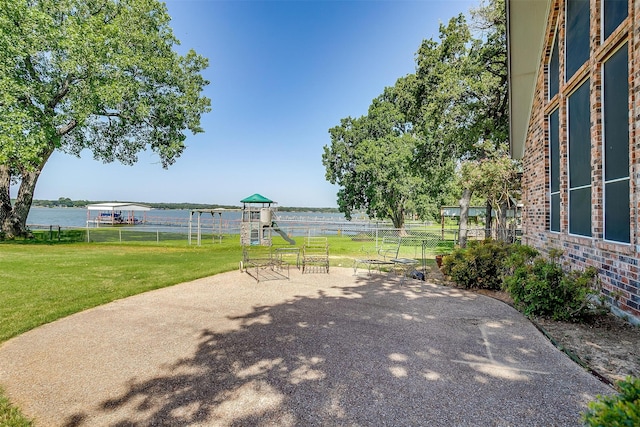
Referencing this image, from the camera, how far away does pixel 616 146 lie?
14.5 ft

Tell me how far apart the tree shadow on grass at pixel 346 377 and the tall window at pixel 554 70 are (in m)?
5.41

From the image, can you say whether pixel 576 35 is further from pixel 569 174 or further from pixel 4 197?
pixel 4 197

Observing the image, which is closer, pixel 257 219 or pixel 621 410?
pixel 621 410

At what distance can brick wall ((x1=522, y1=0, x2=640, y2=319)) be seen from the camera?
12.8ft

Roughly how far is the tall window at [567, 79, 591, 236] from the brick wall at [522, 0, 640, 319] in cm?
14

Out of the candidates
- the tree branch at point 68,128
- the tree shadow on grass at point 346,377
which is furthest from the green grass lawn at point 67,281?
the tree branch at point 68,128

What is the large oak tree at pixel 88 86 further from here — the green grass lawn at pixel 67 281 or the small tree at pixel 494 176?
the small tree at pixel 494 176

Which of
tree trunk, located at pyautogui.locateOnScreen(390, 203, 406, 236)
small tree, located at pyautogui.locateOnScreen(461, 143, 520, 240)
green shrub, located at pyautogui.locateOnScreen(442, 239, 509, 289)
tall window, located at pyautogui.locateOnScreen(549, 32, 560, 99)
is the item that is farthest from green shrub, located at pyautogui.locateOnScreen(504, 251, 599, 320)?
tree trunk, located at pyautogui.locateOnScreen(390, 203, 406, 236)

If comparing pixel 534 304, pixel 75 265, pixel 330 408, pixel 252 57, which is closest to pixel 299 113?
pixel 252 57

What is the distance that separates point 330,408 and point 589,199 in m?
5.52

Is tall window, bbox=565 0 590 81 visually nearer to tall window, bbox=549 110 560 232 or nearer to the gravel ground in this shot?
tall window, bbox=549 110 560 232

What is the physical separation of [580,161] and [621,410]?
6.02m

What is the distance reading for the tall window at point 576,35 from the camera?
5465mm

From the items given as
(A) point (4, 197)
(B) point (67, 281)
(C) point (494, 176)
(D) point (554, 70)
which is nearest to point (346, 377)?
(B) point (67, 281)
